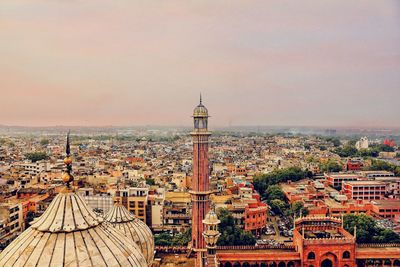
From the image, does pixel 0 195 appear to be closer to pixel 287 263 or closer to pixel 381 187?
pixel 287 263

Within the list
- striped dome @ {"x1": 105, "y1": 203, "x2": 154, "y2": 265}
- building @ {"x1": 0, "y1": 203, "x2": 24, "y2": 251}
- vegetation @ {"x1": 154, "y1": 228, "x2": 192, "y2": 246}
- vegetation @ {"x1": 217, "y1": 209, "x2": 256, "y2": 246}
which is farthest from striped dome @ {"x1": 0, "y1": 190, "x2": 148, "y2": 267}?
building @ {"x1": 0, "y1": 203, "x2": 24, "y2": 251}

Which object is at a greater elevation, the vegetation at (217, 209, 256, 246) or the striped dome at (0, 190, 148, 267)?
the striped dome at (0, 190, 148, 267)

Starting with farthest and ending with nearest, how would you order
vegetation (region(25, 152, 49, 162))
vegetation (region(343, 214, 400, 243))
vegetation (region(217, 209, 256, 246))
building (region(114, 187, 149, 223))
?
vegetation (region(25, 152, 49, 162)) < building (region(114, 187, 149, 223)) < vegetation (region(343, 214, 400, 243)) < vegetation (region(217, 209, 256, 246))

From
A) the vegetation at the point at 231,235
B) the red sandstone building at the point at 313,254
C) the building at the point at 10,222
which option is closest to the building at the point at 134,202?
the vegetation at the point at 231,235

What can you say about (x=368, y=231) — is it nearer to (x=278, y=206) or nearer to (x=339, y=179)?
(x=278, y=206)

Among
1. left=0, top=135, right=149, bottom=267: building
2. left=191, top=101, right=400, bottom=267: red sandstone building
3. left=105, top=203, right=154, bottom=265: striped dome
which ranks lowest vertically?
left=191, top=101, right=400, bottom=267: red sandstone building

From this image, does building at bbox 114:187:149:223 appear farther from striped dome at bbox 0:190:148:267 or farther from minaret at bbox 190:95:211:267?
striped dome at bbox 0:190:148:267

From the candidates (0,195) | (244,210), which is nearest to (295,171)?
(244,210)
